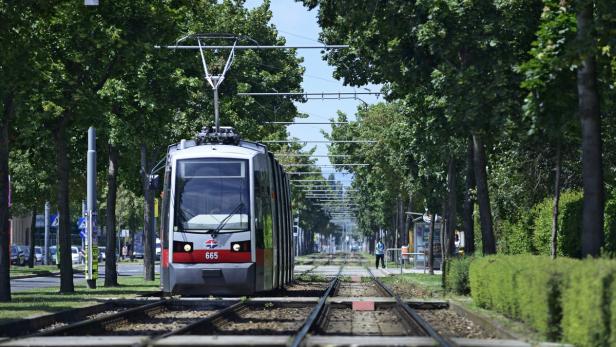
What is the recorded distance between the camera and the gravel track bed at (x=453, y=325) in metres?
17.3

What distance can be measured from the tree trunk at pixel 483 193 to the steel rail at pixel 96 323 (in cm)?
1068

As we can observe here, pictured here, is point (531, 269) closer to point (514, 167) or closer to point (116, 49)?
point (116, 49)

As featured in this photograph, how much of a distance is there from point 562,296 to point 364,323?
654 cm

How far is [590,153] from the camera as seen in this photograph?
1859 cm

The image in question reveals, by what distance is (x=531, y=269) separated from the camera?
1634 cm

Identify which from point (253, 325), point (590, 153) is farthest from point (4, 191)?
point (590, 153)

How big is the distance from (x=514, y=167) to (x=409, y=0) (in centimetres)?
915

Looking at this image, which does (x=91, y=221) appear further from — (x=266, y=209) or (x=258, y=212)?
(x=258, y=212)

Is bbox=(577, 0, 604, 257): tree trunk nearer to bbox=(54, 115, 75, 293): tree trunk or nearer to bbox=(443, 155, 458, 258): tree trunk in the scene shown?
bbox=(54, 115, 75, 293): tree trunk

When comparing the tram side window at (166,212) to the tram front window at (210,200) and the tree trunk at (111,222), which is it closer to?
the tram front window at (210,200)

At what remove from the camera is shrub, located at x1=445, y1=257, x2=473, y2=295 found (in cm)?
2925

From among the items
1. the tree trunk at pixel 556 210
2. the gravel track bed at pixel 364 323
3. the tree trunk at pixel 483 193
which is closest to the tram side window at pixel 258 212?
the gravel track bed at pixel 364 323

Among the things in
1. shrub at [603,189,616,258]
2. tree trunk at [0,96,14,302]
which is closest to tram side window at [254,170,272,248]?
tree trunk at [0,96,14,302]

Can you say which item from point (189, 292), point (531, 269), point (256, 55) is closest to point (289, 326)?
point (531, 269)
